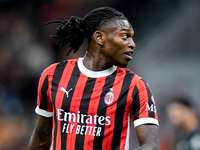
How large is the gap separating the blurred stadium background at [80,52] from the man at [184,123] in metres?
0.28

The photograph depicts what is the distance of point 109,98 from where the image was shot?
2371mm

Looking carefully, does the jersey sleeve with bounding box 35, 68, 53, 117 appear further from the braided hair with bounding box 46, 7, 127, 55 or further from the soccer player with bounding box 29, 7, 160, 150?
the braided hair with bounding box 46, 7, 127, 55

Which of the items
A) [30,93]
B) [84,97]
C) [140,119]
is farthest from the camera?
[30,93]

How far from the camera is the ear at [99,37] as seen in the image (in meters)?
2.46

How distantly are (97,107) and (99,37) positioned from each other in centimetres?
47

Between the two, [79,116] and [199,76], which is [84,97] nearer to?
[79,116]

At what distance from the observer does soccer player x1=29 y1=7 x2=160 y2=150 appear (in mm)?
2322

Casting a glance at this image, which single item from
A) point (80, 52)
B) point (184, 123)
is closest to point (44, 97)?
point (184, 123)

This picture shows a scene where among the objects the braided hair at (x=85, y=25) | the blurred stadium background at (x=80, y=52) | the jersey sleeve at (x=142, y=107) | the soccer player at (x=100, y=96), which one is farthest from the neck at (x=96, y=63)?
the blurred stadium background at (x=80, y=52)

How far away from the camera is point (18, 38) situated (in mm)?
6559

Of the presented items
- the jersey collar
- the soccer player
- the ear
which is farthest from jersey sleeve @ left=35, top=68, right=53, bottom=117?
the ear

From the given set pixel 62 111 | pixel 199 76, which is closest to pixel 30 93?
pixel 199 76

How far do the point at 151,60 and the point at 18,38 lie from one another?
2.35 meters

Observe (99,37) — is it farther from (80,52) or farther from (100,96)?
(80,52)
